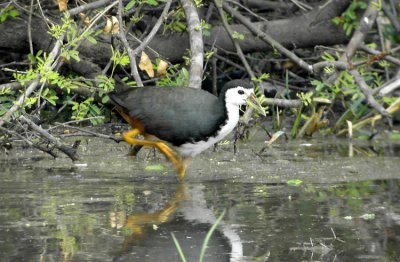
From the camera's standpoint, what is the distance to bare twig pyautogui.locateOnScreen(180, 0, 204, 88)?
26.2 feet

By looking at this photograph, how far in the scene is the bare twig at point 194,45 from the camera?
26.2 ft

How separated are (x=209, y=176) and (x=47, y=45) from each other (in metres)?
2.57

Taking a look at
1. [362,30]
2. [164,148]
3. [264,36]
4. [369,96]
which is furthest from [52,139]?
[362,30]

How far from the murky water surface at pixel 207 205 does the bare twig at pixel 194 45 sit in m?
0.73

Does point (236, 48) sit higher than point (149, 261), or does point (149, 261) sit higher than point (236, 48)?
point (236, 48)

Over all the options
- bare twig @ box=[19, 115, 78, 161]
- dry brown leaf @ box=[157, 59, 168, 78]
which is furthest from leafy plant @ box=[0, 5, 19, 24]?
bare twig @ box=[19, 115, 78, 161]

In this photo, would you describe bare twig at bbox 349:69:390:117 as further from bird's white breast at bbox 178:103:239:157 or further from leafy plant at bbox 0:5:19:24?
leafy plant at bbox 0:5:19:24

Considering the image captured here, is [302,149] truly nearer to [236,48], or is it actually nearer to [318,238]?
[236,48]

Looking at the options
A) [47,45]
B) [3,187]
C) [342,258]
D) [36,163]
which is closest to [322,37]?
[47,45]

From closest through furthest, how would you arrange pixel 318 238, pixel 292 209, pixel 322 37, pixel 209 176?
pixel 318 238
pixel 292 209
pixel 209 176
pixel 322 37

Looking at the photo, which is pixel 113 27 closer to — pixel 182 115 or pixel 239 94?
pixel 182 115

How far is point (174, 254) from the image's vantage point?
505 centimetres

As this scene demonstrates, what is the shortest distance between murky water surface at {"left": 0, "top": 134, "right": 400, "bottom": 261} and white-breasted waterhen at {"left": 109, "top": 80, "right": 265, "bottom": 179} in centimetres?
26

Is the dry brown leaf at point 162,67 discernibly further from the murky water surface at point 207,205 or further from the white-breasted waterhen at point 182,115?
the murky water surface at point 207,205
